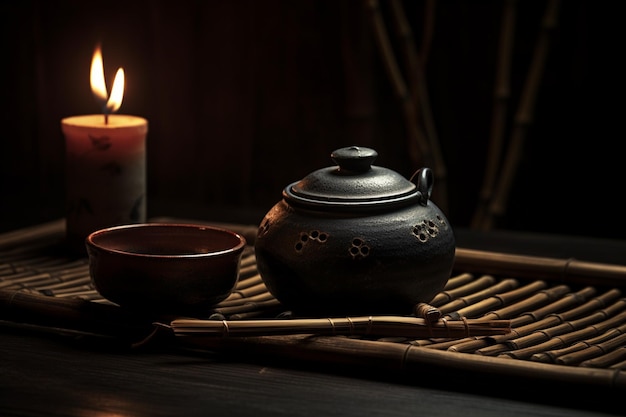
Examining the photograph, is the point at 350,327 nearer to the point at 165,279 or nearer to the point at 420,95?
the point at 165,279

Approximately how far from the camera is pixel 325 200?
3.77 ft

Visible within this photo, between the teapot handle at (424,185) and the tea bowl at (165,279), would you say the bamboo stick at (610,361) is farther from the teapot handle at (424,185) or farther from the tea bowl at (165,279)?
the tea bowl at (165,279)

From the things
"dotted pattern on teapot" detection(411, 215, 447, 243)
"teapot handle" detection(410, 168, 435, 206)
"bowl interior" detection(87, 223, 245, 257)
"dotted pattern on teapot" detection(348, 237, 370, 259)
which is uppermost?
"teapot handle" detection(410, 168, 435, 206)

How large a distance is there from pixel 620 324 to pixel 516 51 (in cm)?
Result: 116

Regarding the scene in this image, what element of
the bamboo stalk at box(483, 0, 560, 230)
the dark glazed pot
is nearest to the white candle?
the dark glazed pot

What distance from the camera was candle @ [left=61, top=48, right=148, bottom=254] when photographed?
1.45 metres

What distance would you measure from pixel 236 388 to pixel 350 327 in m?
0.15

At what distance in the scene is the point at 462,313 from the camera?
1.21 m

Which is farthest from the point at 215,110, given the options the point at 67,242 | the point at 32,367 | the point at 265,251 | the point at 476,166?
the point at 32,367

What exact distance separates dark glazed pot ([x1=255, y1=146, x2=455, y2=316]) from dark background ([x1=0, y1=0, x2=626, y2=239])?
1090 mm

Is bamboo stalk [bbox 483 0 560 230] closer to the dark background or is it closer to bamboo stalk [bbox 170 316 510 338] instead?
the dark background

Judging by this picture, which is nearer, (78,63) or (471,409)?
(471,409)

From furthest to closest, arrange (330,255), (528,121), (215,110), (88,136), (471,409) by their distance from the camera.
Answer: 1. (215,110)
2. (528,121)
3. (88,136)
4. (330,255)
5. (471,409)

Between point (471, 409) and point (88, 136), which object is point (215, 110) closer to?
point (88, 136)
